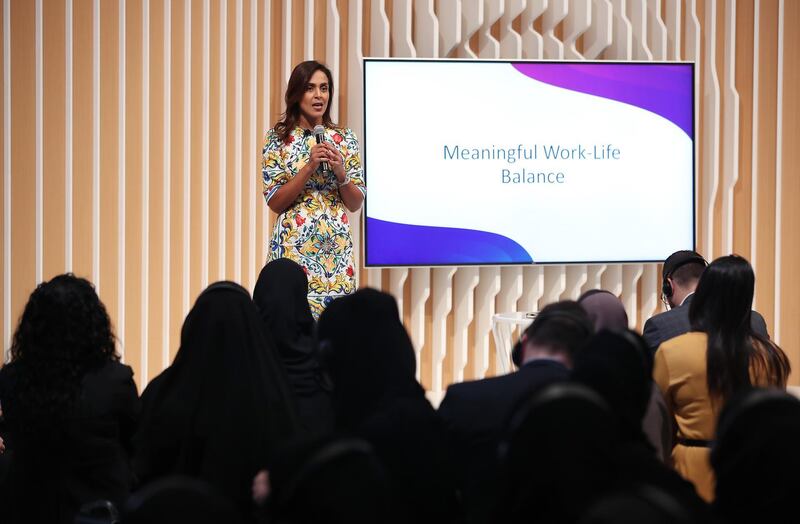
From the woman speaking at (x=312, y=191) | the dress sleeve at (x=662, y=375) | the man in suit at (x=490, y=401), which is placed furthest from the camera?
the woman speaking at (x=312, y=191)

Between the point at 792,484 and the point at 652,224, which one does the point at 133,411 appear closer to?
the point at 792,484

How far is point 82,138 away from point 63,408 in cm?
340

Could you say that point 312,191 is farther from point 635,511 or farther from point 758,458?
point 635,511

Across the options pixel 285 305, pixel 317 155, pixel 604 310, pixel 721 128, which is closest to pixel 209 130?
pixel 317 155

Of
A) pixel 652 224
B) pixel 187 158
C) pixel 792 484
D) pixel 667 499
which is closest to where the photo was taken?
pixel 667 499

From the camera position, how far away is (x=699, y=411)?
319 centimetres

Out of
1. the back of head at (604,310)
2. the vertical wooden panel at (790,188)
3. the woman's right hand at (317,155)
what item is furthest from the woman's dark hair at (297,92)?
the vertical wooden panel at (790,188)

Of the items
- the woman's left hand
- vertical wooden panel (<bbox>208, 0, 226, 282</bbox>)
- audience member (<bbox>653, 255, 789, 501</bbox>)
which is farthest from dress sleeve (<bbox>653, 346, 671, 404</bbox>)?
vertical wooden panel (<bbox>208, 0, 226, 282</bbox>)

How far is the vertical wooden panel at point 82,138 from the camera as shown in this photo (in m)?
5.82

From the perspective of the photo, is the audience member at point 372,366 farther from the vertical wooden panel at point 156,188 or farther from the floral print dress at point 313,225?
the vertical wooden panel at point 156,188

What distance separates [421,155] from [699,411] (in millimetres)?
3211

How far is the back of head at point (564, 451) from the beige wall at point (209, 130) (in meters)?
4.52

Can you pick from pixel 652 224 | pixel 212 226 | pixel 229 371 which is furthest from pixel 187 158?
pixel 229 371

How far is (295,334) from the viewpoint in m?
3.42
